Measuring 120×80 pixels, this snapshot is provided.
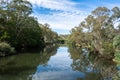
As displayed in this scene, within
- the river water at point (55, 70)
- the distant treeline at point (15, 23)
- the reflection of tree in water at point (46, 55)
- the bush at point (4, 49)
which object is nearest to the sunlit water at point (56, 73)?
the river water at point (55, 70)

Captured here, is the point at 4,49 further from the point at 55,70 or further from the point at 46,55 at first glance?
the point at 55,70

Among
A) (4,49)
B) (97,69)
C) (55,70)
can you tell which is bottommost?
(97,69)

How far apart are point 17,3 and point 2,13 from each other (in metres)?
4.95

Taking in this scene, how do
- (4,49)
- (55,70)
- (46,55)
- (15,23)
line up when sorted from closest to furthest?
(55,70), (4,49), (46,55), (15,23)

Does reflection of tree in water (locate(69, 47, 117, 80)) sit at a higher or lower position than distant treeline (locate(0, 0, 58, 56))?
lower

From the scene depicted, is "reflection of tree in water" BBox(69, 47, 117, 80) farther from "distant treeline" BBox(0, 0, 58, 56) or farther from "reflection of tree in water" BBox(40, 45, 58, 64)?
"distant treeline" BBox(0, 0, 58, 56)

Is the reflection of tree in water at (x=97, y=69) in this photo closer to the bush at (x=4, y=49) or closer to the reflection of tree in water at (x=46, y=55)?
the reflection of tree in water at (x=46, y=55)

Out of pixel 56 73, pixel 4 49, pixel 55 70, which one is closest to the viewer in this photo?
pixel 56 73

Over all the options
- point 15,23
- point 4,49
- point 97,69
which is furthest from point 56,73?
point 15,23

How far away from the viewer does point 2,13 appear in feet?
170

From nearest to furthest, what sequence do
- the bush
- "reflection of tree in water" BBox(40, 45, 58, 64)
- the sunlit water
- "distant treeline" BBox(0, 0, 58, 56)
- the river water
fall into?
1. the sunlit water
2. the river water
3. "reflection of tree in water" BBox(40, 45, 58, 64)
4. the bush
5. "distant treeline" BBox(0, 0, 58, 56)

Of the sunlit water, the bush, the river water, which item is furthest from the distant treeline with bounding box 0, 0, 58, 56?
the sunlit water

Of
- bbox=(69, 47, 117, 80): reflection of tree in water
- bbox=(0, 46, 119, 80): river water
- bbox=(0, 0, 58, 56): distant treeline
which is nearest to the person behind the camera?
bbox=(0, 46, 119, 80): river water

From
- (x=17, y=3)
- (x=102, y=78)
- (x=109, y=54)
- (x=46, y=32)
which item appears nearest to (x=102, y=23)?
(x=109, y=54)
